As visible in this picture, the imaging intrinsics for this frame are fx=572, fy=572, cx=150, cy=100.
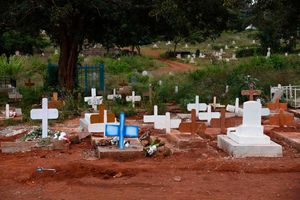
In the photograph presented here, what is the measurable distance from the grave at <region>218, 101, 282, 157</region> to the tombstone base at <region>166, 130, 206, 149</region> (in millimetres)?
426

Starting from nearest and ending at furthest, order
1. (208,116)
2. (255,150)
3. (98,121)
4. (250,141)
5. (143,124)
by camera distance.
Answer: (255,150) → (250,141) → (98,121) → (208,116) → (143,124)

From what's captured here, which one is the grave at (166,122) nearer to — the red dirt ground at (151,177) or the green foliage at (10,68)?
the red dirt ground at (151,177)

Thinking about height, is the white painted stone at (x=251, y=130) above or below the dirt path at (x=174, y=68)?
below

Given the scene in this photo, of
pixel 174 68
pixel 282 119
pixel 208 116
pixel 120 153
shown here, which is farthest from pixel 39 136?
pixel 174 68

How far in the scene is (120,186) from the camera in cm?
734

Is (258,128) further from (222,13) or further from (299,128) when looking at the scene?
(222,13)

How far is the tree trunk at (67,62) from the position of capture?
21109 mm

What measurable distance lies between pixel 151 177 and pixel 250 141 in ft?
8.15

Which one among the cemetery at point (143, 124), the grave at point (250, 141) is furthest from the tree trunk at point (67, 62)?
the grave at point (250, 141)

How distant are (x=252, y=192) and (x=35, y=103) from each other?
1318 cm

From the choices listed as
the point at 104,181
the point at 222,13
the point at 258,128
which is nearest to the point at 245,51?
the point at 222,13

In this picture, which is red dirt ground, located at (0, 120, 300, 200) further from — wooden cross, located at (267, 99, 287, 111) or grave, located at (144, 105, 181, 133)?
wooden cross, located at (267, 99, 287, 111)

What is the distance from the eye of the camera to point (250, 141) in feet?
31.6

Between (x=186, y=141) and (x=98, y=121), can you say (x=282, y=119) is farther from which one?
(x=98, y=121)
